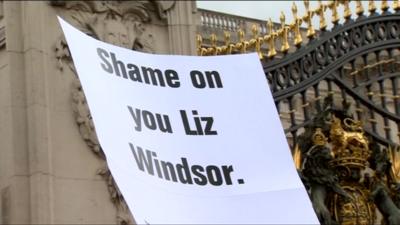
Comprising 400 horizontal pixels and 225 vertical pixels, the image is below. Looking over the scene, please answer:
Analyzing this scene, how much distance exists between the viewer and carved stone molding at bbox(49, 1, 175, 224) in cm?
786

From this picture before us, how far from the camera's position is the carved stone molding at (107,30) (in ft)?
25.8

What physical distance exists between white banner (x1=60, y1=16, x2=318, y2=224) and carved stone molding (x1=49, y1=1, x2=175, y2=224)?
1.22 m

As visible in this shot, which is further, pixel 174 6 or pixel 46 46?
pixel 174 6

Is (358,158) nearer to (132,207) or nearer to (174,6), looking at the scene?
(174,6)

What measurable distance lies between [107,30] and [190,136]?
1.76m

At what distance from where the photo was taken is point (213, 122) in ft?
22.3

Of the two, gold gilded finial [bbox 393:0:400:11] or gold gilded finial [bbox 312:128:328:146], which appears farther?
gold gilded finial [bbox 393:0:400:11]

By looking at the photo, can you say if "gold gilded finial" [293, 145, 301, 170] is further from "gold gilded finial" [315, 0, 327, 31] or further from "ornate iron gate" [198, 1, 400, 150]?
"gold gilded finial" [315, 0, 327, 31]

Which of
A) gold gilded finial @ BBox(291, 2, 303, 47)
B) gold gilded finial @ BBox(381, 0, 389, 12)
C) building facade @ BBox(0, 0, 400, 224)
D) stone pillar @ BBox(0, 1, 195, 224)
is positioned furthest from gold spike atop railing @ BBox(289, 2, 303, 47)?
stone pillar @ BBox(0, 1, 195, 224)

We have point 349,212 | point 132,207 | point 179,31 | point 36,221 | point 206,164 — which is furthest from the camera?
point 349,212

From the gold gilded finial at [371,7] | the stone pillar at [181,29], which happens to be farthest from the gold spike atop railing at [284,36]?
the stone pillar at [181,29]

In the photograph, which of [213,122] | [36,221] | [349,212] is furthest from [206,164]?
[349,212]

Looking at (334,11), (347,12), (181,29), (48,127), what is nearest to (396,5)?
(347,12)

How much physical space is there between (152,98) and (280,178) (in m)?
0.90
